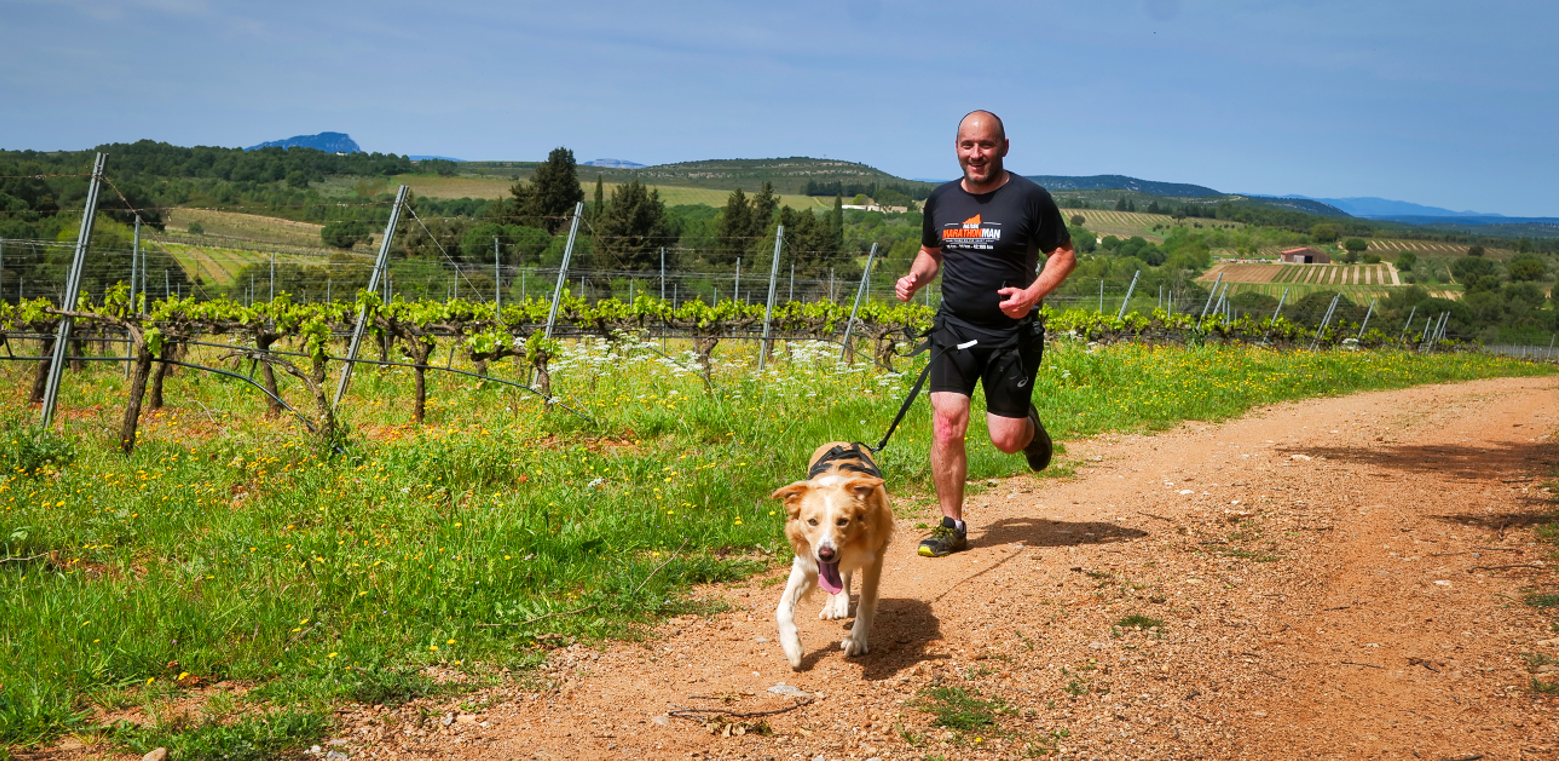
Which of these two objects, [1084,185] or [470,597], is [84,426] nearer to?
[470,597]

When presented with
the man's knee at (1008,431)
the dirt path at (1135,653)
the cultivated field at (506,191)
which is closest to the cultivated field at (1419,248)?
the cultivated field at (506,191)

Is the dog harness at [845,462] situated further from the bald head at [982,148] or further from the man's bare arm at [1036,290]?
the bald head at [982,148]

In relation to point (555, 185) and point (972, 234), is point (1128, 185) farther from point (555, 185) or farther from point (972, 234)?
point (972, 234)

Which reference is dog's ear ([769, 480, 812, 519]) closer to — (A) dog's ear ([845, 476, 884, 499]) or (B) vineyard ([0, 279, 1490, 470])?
(A) dog's ear ([845, 476, 884, 499])

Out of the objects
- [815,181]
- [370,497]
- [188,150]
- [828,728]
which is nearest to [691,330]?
[370,497]

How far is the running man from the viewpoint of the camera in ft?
15.0

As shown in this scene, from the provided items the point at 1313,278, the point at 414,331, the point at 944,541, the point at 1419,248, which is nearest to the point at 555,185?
the point at 414,331

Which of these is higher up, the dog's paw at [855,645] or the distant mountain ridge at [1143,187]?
the distant mountain ridge at [1143,187]

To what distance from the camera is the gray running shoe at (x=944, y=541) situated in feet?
15.7

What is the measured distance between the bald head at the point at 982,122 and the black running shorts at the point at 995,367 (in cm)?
99

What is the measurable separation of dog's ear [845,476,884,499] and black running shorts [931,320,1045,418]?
1.41m

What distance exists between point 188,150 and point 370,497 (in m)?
25.2

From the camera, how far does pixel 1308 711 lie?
9.71ft

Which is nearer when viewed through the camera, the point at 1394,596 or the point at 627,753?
the point at 627,753
